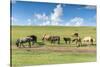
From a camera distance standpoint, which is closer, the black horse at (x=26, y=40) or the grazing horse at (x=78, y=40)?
the black horse at (x=26, y=40)

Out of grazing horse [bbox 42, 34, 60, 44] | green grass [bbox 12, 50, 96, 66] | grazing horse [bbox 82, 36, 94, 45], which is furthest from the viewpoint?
grazing horse [bbox 82, 36, 94, 45]

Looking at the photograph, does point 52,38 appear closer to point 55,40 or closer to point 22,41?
point 55,40

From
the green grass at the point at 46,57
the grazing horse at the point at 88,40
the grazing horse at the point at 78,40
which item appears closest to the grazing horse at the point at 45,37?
the green grass at the point at 46,57

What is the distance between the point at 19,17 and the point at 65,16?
477mm

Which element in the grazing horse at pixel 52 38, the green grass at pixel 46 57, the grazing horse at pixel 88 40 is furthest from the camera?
the grazing horse at pixel 88 40

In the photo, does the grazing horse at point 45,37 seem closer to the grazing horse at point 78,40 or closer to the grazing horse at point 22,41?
the grazing horse at point 22,41

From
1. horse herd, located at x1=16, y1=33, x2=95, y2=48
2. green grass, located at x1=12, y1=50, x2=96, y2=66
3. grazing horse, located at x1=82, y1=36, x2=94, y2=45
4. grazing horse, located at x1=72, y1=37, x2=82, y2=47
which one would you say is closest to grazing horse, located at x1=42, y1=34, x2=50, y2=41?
horse herd, located at x1=16, y1=33, x2=95, y2=48

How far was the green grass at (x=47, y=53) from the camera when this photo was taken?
Result: 1.98 meters

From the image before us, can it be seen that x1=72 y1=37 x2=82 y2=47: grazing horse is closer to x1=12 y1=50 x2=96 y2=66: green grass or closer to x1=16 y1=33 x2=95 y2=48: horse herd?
x1=16 y1=33 x2=95 y2=48: horse herd

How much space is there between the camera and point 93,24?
7.38ft

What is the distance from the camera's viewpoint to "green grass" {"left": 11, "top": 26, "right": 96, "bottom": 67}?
6.48ft
